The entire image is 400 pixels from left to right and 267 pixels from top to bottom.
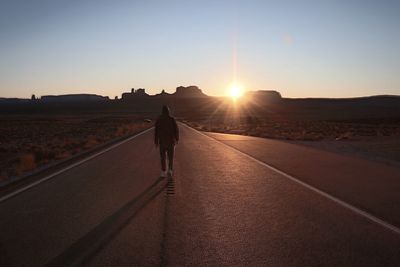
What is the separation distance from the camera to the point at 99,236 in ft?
21.1

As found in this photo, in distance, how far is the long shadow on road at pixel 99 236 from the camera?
5399 mm

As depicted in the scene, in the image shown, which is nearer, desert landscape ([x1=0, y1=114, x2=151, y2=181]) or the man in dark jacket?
the man in dark jacket

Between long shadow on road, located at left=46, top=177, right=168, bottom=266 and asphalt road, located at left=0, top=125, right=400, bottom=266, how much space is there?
12mm

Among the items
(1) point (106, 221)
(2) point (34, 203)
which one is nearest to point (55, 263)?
(1) point (106, 221)

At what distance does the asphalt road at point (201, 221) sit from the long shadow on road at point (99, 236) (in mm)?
12

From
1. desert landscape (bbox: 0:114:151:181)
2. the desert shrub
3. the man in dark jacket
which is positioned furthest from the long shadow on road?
the desert shrub

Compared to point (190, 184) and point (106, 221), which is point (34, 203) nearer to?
point (106, 221)

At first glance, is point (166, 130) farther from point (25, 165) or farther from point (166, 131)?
point (25, 165)

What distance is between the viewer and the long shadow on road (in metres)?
5.40

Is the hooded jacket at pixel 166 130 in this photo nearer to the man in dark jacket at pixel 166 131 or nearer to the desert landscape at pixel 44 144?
the man in dark jacket at pixel 166 131

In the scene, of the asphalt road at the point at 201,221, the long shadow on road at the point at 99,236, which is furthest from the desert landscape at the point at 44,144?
the long shadow on road at the point at 99,236

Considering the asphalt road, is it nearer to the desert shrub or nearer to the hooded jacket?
the hooded jacket

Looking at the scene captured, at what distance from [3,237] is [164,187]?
4.93m

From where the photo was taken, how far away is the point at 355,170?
1445 centimetres
